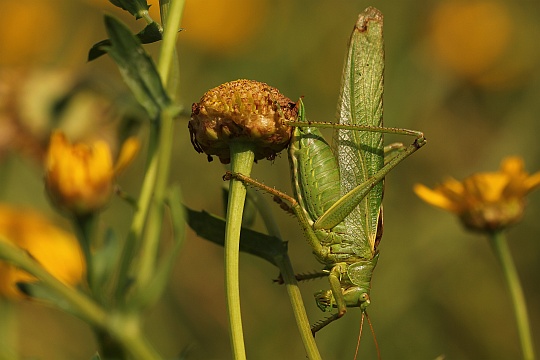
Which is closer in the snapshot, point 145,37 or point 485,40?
point 145,37

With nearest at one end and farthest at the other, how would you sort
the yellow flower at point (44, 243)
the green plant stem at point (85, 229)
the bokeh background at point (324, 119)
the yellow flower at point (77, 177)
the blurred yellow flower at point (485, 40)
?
the green plant stem at point (85, 229) < the yellow flower at point (77, 177) < the yellow flower at point (44, 243) < the bokeh background at point (324, 119) < the blurred yellow flower at point (485, 40)

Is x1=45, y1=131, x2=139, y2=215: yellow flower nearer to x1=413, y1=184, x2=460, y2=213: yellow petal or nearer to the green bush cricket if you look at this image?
the green bush cricket

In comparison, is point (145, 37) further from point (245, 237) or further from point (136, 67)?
point (245, 237)

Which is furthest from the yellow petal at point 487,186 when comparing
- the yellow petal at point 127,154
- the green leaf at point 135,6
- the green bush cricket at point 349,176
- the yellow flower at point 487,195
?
the green leaf at point 135,6

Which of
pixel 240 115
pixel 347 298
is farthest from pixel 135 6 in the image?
pixel 347 298

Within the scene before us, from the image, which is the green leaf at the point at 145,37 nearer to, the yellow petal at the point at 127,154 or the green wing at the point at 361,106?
the yellow petal at the point at 127,154

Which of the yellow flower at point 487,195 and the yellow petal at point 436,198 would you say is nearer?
the yellow petal at point 436,198
